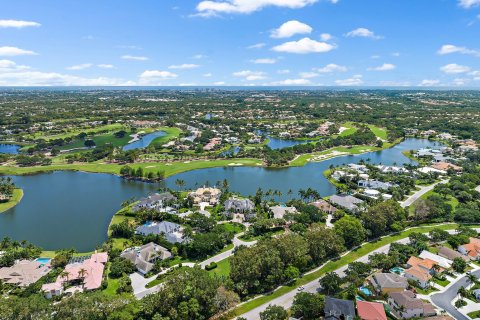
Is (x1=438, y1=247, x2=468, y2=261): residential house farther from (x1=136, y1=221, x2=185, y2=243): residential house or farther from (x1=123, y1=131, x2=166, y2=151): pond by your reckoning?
(x1=123, y1=131, x2=166, y2=151): pond

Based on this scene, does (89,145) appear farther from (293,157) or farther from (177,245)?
(177,245)

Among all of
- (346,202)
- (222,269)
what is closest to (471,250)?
(346,202)

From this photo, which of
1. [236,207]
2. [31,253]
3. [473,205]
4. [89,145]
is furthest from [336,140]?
[31,253]

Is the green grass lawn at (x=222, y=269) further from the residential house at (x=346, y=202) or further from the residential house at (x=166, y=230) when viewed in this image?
the residential house at (x=346, y=202)

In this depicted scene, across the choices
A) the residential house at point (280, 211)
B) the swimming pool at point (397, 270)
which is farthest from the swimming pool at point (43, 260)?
the swimming pool at point (397, 270)

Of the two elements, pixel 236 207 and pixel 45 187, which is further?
pixel 45 187
